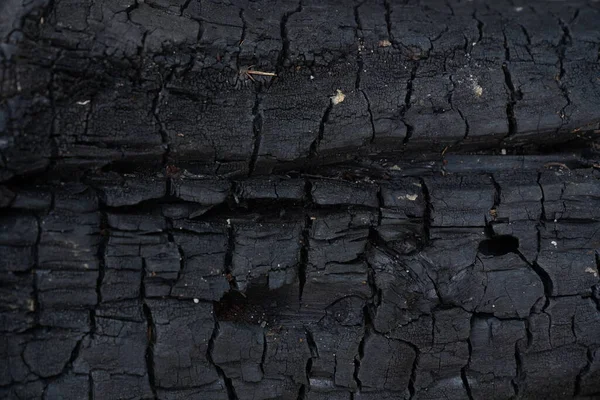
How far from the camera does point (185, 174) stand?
2402mm

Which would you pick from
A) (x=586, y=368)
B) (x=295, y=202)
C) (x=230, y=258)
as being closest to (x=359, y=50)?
(x=295, y=202)

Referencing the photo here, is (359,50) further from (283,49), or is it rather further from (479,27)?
(479,27)

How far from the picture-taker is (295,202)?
2473 mm

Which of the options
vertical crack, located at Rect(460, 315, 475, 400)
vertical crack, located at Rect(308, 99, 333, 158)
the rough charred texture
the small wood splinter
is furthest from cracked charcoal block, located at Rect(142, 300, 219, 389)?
vertical crack, located at Rect(460, 315, 475, 400)

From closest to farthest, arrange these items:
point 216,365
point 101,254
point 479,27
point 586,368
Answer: point 101,254, point 216,365, point 586,368, point 479,27

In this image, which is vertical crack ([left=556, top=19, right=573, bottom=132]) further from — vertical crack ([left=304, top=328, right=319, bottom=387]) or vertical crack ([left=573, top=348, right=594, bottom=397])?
vertical crack ([left=304, top=328, right=319, bottom=387])

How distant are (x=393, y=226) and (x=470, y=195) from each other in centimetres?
31

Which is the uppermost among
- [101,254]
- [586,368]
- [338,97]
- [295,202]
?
[338,97]

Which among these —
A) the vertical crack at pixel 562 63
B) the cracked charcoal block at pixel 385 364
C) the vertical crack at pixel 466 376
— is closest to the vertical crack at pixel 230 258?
the cracked charcoal block at pixel 385 364

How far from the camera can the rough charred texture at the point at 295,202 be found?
2.25 m

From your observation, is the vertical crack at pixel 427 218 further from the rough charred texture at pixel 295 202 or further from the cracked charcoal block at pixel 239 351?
the cracked charcoal block at pixel 239 351

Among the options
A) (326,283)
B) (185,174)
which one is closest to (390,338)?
(326,283)

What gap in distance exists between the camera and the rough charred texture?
225cm

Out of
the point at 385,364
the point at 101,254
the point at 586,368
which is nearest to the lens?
the point at 101,254
